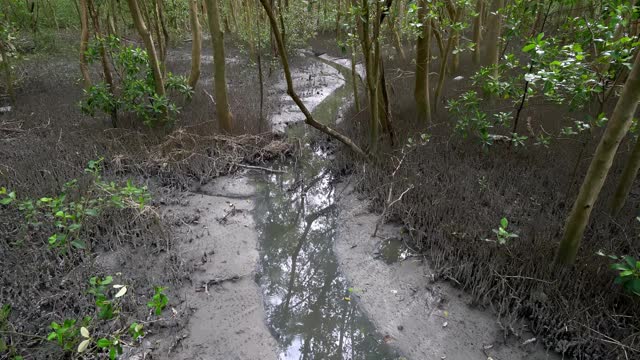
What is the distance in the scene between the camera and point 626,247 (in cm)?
359

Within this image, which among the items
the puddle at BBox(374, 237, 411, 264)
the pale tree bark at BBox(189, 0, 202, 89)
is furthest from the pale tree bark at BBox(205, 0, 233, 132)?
the puddle at BBox(374, 237, 411, 264)

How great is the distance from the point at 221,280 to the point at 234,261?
1.06 ft

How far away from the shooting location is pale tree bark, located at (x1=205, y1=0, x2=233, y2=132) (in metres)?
5.61

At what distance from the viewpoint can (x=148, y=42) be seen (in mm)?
5914

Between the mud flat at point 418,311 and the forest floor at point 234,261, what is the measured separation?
11mm

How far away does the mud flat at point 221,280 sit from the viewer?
3.01 m

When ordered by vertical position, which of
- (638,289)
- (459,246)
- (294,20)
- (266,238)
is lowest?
(266,238)

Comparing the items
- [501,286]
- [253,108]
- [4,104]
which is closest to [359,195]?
[501,286]

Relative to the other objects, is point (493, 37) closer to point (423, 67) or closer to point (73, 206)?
point (423, 67)

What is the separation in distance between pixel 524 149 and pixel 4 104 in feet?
29.8

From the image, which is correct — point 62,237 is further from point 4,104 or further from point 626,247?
point 4,104

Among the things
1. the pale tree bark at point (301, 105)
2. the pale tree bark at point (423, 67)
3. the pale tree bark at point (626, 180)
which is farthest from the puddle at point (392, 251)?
the pale tree bark at point (423, 67)

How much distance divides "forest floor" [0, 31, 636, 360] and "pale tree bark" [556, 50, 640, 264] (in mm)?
737

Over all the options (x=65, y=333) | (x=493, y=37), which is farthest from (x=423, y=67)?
(x=65, y=333)
